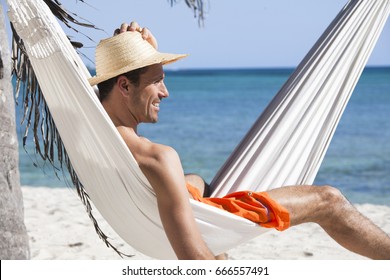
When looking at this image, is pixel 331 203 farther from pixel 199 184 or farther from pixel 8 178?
pixel 8 178

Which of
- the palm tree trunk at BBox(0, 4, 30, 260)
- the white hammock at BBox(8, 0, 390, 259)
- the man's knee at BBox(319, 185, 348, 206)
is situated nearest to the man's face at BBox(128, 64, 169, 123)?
the white hammock at BBox(8, 0, 390, 259)

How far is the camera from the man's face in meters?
2.08

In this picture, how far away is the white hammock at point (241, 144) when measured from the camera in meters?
2.07

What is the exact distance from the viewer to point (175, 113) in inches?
667

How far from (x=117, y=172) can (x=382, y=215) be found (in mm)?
3808

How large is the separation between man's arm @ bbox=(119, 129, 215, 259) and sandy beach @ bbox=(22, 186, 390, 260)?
1.95 meters

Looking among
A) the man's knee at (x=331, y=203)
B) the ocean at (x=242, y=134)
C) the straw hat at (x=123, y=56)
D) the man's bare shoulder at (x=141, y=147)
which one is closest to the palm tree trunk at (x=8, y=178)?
the ocean at (x=242, y=134)

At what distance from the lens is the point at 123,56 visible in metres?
2.15

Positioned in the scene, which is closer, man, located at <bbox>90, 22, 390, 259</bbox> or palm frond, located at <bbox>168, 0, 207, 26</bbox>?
man, located at <bbox>90, 22, 390, 259</bbox>

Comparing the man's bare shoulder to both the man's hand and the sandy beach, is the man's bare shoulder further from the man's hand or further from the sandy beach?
the sandy beach

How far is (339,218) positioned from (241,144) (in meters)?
0.50

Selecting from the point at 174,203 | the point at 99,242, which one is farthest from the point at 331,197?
the point at 99,242

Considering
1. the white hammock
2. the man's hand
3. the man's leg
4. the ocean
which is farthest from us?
the ocean

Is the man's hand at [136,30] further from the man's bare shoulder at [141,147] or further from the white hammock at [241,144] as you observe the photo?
the man's bare shoulder at [141,147]
